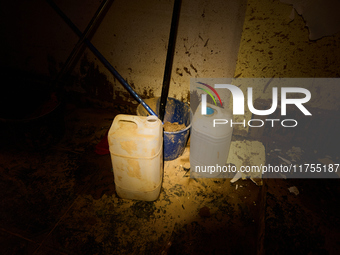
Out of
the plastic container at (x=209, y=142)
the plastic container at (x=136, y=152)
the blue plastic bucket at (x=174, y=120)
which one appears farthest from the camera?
the blue plastic bucket at (x=174, y=120)

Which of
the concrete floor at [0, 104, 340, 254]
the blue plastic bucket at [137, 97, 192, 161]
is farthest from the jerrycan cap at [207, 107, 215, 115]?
the concrete floor at [0, 104, 340, 254]

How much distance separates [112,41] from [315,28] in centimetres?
242

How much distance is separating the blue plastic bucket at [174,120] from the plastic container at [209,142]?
15 cm

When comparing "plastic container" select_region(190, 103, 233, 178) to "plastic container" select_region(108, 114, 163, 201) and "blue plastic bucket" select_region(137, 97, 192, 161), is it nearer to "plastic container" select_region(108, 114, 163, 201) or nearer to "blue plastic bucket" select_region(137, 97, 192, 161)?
"blue plastic bucket" select_region(137, 97, 192, 161)

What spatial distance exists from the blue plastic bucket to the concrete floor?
21 cm

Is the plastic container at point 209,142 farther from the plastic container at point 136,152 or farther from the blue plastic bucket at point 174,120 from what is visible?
the plastic container at point 136,152

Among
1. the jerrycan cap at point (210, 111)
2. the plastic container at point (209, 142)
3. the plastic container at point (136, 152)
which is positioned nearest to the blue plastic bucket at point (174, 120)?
the plastic container at point (209, 142)

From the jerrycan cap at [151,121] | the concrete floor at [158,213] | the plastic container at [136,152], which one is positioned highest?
the jerrycan cap at [151,121]

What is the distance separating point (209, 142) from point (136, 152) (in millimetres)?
837

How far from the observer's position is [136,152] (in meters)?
1.53

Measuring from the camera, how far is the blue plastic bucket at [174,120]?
6.74 ft

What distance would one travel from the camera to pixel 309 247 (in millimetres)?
1392

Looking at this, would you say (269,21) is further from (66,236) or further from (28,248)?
(28,248)

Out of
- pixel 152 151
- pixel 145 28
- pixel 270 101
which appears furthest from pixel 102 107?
pixel 270 101
